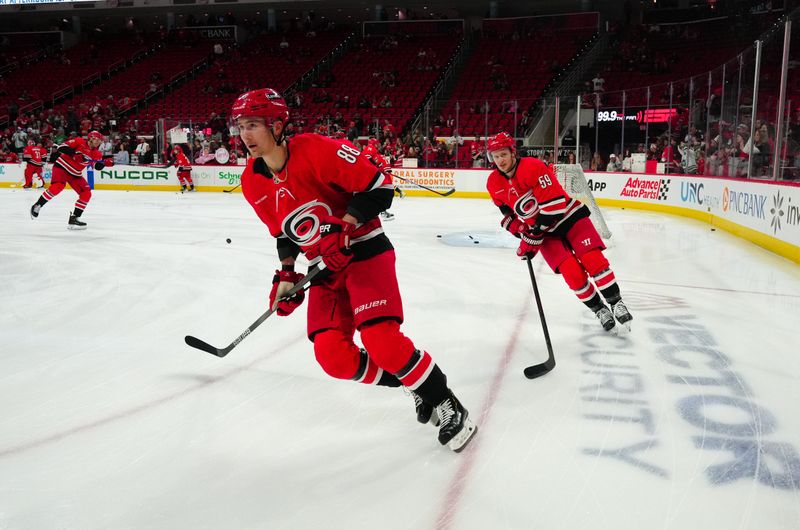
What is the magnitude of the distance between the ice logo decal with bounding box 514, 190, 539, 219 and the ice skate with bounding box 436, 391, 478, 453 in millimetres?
1844

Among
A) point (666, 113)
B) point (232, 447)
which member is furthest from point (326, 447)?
point (666, 113)

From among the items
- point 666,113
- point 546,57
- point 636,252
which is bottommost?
point 636,252

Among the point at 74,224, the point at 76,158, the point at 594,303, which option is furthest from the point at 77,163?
the point at 594,303

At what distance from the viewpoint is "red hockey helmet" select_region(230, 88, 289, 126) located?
219 centimetres

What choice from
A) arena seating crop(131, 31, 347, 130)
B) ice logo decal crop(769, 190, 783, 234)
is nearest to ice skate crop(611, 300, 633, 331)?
ice logo decal crop(769, 190, 783, 234)

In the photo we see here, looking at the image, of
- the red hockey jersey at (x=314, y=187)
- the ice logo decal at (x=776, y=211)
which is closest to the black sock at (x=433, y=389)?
the red hockey jersey at (x=314, y=187)

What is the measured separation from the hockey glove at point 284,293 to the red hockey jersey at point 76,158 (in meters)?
7.17

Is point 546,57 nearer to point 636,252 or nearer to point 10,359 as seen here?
point 636,252

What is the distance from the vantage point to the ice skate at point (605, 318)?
3.88m

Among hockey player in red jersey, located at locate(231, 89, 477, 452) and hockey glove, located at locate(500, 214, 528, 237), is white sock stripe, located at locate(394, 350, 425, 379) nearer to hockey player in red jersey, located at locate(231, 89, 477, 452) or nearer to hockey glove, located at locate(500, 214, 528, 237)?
hockey player in red jersey, located at locate(231, 89, 477, 452)

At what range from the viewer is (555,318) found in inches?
169

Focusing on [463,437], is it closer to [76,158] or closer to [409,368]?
[409,368]

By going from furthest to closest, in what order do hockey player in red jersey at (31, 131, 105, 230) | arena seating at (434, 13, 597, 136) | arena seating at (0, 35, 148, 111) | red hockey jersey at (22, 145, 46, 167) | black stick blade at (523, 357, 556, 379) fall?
arena seating at (0, 35, 148, 111) → arena seating at (434, 13, 597, 136) → red hockey jersey at (22, 145, 46, 167) → hockey player in red jersey at (31, 131, 105, 230) → black stick blade at (523, 357, 556, 379)

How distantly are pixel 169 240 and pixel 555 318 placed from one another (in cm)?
517
